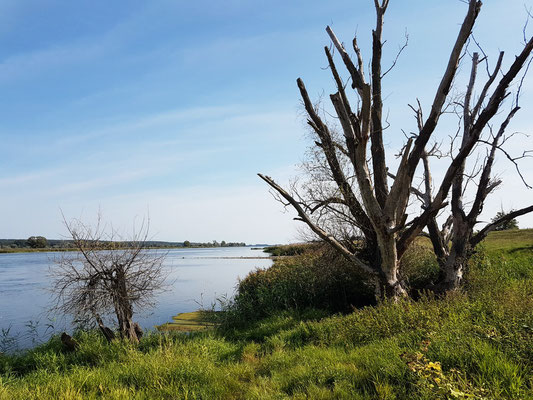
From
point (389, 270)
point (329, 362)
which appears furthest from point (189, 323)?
point (329, 362)

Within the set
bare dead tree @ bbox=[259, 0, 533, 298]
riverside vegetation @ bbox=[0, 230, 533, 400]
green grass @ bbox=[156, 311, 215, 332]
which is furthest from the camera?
green grass @ bbox=[156, 311, 215, 332]

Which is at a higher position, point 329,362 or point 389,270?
point 389,270

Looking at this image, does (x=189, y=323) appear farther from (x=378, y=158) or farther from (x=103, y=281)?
(x=378, y=158)

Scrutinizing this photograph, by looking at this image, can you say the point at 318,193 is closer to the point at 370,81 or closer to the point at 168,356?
the point at 370,81


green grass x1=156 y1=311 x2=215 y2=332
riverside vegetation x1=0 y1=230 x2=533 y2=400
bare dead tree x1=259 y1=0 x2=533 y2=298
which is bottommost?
green grass x1=156 y1=311 x2=215 y2=332

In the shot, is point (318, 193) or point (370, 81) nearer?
point (370, 81)

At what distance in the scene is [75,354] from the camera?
815 cm

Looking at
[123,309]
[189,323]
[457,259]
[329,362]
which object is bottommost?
[189,323]

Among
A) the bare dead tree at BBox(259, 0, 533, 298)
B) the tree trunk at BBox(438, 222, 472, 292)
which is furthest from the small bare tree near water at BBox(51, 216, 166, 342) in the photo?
the tree trunk at BBox(438, 222, 472, 292)

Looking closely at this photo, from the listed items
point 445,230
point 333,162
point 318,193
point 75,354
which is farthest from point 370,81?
point 75,354

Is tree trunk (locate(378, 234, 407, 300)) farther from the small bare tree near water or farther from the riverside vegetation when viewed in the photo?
the small bare tree near water

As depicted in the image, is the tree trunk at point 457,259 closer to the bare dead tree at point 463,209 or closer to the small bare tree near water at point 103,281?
the bare dead tree at point 463,209

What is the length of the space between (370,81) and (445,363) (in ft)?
22.5

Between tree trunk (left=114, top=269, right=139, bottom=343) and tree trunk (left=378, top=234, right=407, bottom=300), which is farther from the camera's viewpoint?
tree trunk (left=378, top=234, right=407, bottom=300)
